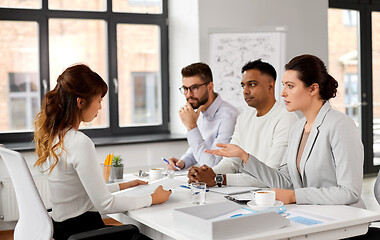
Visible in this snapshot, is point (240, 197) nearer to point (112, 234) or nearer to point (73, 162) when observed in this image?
point (112, 234)

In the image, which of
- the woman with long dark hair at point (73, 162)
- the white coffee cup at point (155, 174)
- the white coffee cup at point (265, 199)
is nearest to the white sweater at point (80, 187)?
the woman with long dark hair at point (73, 162)

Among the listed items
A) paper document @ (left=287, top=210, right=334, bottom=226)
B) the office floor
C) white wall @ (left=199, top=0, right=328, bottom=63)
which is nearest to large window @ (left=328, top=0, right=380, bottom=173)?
the office floor

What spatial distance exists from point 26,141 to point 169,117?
150 centimetres

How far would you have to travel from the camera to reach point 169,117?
5570mm

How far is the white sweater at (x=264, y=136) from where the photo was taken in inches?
111

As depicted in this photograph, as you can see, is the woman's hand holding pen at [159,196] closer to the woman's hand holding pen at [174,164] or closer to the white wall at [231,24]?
the woman's hand holding pen at [174,164]

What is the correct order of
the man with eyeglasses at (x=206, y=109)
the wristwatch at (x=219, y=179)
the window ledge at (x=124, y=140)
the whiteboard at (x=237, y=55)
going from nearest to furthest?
A: the wristwatch at (x=219, y=179), the man with eyeglasses at (x=206, y=109), the window ledge at (x=124, y=140), the whiteboard at (x=237, y=55)

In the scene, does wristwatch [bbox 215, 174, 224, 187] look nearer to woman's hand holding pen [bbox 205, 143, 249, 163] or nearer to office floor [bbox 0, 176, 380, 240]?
woman's hand holding pen [bbox 205, 143, 249, 163]

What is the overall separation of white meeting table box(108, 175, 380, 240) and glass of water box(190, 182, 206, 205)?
4cm

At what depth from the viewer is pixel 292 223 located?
1820 millimetres

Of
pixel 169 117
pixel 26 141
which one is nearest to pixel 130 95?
A: pixel 169 117

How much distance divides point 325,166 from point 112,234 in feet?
3.25

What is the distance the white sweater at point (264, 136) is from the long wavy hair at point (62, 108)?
95cm

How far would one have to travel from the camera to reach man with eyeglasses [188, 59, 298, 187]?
286 cm
